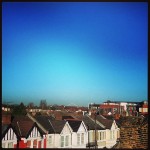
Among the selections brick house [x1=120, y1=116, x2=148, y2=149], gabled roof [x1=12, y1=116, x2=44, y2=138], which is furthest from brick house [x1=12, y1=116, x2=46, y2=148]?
brick house [x1=120, y1=116, x2=148, y2=149]

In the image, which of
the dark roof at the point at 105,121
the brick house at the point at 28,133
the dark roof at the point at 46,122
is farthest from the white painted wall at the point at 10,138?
the dark roof at the point at 105,121

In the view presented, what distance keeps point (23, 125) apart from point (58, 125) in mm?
789

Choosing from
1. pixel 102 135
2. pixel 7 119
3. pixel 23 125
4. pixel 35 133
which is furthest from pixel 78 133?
pixel 7 119

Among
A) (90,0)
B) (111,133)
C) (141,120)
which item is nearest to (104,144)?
(111,133)

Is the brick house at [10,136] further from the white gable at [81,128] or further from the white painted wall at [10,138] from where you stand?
the white gable at [81,128]

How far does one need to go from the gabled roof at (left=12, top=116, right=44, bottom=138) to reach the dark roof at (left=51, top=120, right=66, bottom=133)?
440 mm

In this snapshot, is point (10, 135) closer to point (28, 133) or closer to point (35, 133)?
point (28, 133)

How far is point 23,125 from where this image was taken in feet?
16.0

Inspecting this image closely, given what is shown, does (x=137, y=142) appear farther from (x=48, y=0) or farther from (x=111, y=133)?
(x=48, y=0)

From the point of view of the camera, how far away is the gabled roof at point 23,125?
4656 mm

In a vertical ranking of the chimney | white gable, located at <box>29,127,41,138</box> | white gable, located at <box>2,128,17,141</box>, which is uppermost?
the chimney

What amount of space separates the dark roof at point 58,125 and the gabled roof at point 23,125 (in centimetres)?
44

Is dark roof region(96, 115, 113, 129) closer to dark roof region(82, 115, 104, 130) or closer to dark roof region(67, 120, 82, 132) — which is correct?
dark roof region(82, 115, 104, 130)

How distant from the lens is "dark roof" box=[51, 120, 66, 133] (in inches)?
205
